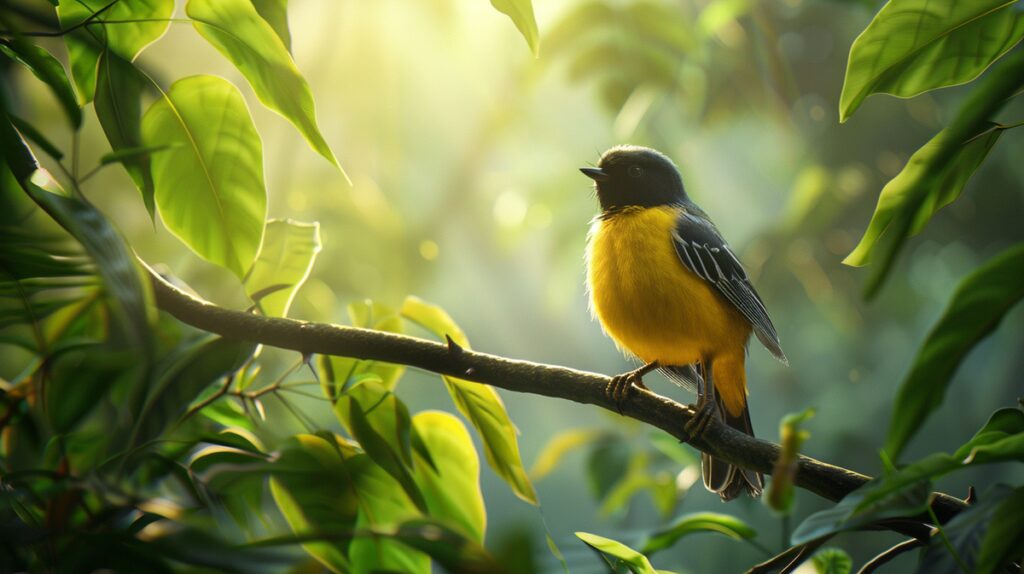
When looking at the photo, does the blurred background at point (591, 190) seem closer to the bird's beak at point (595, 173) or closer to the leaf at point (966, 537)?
the bird's beak at point (595, 173)

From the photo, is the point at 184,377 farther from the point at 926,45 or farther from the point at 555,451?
the point at 555,451

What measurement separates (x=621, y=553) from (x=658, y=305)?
410mm

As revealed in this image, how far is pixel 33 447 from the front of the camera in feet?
1.54

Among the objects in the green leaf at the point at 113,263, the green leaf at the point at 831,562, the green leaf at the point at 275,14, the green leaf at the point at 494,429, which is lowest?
the green leaf at the point at 831,562

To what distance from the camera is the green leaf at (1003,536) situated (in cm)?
33

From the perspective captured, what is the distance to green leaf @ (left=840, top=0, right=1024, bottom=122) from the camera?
439 mm

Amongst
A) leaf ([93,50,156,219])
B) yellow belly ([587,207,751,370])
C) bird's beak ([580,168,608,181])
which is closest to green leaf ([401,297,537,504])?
leaf ([93,50,156,219])

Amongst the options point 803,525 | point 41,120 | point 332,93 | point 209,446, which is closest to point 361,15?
point 332,93

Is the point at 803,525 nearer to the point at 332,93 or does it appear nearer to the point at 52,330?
the point at 52,330

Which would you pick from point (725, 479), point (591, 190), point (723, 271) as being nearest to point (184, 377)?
point (725, 479)

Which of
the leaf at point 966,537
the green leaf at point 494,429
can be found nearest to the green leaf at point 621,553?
the green leaf at point 494,429

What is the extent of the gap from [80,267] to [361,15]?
3.99 feet

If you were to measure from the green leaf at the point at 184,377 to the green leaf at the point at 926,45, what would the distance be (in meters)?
0.39

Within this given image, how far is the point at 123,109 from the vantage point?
479mm
